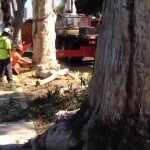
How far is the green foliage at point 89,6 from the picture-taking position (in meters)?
37.2

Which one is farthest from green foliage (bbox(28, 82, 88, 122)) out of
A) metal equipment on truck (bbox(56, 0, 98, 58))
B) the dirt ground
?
metal equipment on truck (bbox(56, 0, 98, 58))

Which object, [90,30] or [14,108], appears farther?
[90,30]

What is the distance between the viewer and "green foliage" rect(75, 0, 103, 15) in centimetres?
3722

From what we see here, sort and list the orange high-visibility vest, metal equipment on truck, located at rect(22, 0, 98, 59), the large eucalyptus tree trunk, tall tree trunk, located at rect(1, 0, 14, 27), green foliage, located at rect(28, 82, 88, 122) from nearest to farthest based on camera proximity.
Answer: green foliage, located at rect(28, 82, 88, 122) → the large eucalyptus tree trunk → the orange high-visibility vest → metal equipment on truck, located at rect(22, 0, 98, 59) → tall tree trunk, located at rect(1, 0, 14, 27)

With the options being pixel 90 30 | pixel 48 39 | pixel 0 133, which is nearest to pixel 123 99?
pixel 0 133

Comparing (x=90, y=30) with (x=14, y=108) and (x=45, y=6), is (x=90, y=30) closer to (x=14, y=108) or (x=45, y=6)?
(x=45, y=6)

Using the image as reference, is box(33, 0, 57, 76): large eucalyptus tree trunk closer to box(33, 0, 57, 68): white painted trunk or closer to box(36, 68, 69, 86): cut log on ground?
box(33, 0, 57, 68): white painted trunk

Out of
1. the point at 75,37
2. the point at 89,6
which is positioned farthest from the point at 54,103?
the point at 89,6

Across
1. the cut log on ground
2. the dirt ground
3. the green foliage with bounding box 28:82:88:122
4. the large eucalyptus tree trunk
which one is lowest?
the dirt ground

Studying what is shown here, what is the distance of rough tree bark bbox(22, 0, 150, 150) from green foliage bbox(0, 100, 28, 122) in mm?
4362

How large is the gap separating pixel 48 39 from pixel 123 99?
10.9m

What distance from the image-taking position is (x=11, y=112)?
1012cm

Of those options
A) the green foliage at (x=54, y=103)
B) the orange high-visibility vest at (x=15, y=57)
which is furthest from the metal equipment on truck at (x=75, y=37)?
the green foliage at (x=54, y=103)

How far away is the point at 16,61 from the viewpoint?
665 inches
